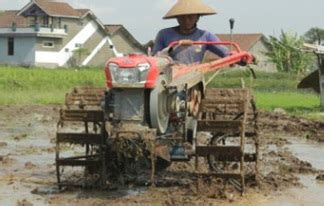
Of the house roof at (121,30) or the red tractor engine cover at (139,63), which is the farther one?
the house roof at (121,30)

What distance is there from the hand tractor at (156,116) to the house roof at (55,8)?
52.9 metres

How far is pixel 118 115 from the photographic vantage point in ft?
24.5

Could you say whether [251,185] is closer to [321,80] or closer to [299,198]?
[299,198]

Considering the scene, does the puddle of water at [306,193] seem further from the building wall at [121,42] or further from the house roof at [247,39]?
the building wall at [121,42]

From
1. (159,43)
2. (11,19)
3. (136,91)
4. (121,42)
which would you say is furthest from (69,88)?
(121,42)

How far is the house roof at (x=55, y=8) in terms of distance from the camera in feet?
200

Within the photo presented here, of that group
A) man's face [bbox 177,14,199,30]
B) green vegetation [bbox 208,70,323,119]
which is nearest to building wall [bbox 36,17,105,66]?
green vegetation [bbox 208,70,323,119]

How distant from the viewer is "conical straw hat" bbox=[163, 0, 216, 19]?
9062mm

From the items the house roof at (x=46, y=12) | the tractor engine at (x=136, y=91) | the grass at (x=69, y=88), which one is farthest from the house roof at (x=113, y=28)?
the tractor engine at (x=136, y=91)

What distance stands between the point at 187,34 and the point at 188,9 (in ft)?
1.25

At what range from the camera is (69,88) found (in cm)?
3419

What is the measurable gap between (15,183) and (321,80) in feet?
57.5

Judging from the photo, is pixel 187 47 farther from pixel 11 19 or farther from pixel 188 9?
pixel 11 19

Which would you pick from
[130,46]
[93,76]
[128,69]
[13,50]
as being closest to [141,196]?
[128,69]
